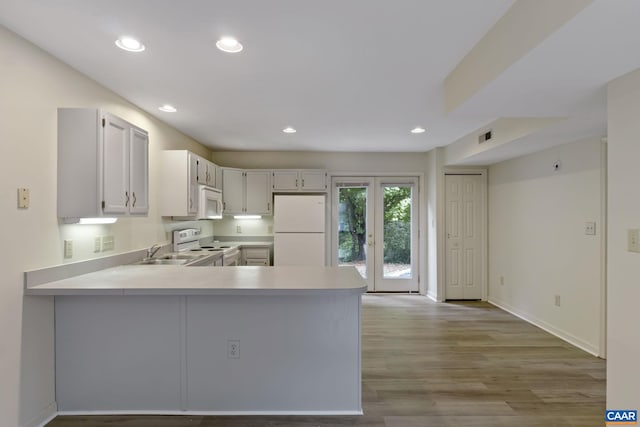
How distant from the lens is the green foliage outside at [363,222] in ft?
17.5

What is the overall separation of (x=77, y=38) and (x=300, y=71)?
1.36 metres

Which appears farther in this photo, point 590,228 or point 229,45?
→ point 590,228

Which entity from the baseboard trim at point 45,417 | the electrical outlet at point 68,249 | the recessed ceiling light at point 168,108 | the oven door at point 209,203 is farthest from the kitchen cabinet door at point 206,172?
the baseboard trim at point 45,417

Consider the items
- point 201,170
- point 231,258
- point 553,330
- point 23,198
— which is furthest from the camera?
point 231,258

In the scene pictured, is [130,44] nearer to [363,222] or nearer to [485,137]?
[485,137]

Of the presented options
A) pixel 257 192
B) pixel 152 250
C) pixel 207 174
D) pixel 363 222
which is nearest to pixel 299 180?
pixel 257 192

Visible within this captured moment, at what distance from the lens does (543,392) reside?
8.02 feet

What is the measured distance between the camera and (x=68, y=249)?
2.20m

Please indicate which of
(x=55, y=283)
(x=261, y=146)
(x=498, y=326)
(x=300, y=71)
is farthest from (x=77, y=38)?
(x=498, y=326)

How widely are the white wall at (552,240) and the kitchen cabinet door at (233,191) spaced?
12.7ft

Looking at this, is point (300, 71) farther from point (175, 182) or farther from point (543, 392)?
point (543, 392)

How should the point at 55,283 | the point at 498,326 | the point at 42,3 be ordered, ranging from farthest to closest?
1. the point at 498,326
2. the point at 55,283
3. the point at 42,3

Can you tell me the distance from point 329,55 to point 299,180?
118 inches

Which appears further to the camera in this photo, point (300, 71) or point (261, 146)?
point (261, 146)
